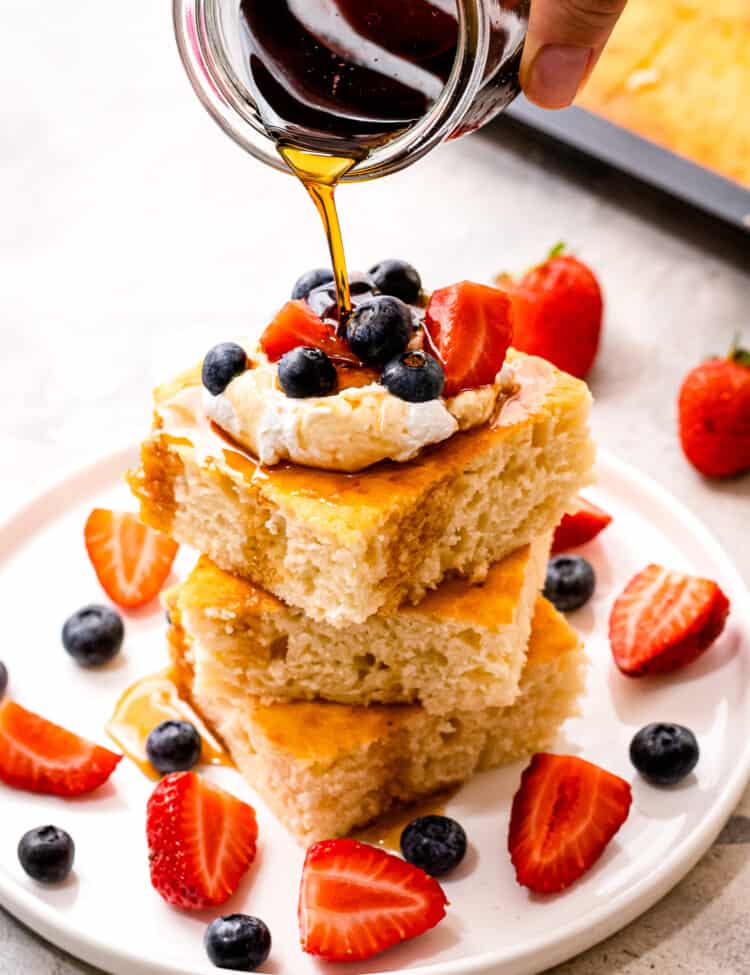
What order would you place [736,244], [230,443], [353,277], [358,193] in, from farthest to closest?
1. [358,193]
2. [736,244]
3. [353,277]
4. [230,443]

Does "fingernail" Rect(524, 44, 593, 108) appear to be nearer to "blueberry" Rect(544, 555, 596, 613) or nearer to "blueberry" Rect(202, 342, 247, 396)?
"blueberry" Rect(202, 342, 247, 396)

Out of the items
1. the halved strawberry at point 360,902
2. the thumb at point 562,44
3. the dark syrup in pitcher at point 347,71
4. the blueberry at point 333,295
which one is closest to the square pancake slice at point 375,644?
the halved strawberry at point 360,902

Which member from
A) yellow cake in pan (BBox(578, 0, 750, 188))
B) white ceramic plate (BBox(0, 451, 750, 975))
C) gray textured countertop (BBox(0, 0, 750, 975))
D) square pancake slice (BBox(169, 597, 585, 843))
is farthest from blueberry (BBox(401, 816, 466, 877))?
yellow cake in pan (BBox(578, 0, 750, 188))

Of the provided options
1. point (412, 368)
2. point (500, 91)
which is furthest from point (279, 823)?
point (500, 91)

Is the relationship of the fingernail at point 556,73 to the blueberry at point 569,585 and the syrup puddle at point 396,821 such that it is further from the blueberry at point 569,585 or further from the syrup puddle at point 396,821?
the syrup puddle at point 396,821

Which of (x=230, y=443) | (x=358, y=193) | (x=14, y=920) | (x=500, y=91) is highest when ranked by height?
(x=500, y=91)

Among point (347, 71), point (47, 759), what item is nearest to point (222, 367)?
point (347, 71)

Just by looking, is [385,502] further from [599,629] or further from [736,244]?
[736,244]
